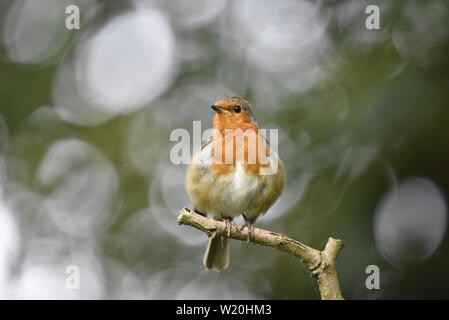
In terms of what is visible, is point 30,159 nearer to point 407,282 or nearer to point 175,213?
point 175,213

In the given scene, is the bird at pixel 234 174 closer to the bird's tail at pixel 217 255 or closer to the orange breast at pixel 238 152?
the orange breast at pixel 238 152

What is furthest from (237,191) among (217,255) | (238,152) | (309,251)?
(309,251)

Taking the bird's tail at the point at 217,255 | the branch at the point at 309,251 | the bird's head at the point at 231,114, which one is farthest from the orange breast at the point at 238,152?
the branch at the point at 309,251

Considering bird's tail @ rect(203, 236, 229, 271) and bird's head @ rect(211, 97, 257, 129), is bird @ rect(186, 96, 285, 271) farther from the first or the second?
bird's tail @ rect(203, 236, 229, 271)

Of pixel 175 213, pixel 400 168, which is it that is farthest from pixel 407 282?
pixel 175 213

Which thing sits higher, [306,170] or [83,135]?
[83,135]

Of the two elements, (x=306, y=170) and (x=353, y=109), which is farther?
(x=306, y=170)
